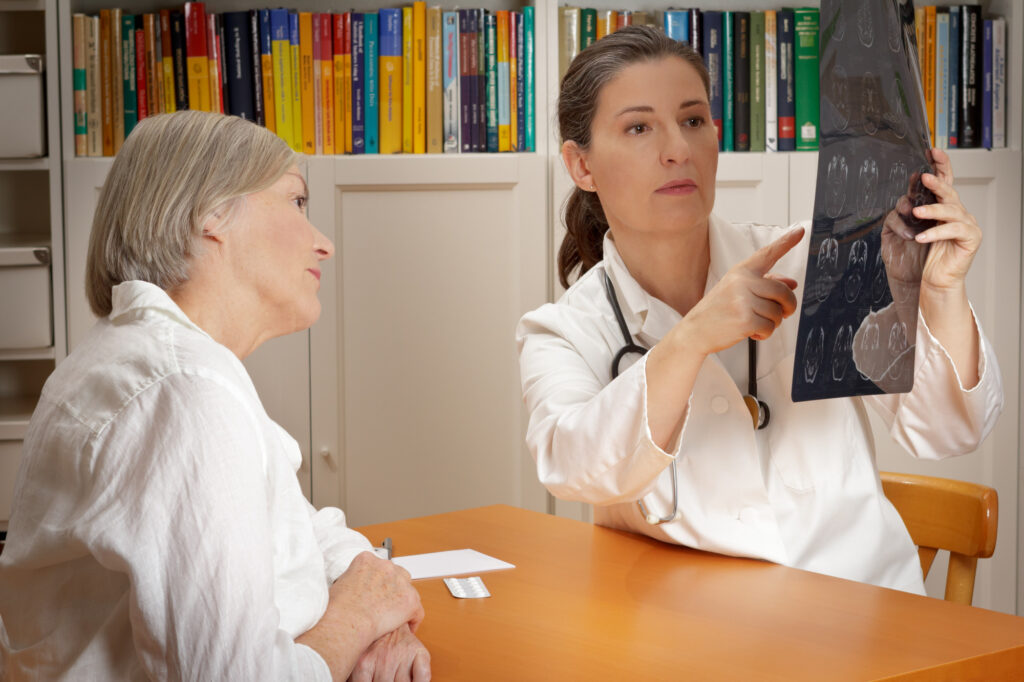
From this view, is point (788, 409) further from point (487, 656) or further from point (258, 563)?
point (258, 563)

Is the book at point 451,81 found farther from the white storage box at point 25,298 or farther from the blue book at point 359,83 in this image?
the white storage box at point 25,298

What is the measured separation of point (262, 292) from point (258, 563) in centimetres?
37

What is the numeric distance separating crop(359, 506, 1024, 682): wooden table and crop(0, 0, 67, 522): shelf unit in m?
1.63

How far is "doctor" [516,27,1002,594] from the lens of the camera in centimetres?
129

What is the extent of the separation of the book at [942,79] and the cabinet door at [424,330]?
1.05m

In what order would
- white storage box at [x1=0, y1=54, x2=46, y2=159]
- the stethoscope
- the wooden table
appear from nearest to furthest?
the wooden table
the stethoscope
white storage box at [x1=0, y1=54, x2=46, y2=159]

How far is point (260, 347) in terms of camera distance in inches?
101

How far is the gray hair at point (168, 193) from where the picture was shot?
1.05 metres

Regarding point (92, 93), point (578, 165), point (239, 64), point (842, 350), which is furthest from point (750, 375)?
point (92, 93)

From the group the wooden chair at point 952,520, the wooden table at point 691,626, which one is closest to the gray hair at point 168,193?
the wooden table at point 691,626

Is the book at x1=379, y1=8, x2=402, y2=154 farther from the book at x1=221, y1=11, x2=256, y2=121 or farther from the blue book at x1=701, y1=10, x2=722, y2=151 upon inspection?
the blue book at x1=701, y1=10, x2=722, y2=151

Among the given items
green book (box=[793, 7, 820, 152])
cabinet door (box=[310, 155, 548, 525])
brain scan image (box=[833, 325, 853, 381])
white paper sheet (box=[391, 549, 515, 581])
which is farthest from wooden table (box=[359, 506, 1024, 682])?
green book (box=[793, 7, 820, 152])

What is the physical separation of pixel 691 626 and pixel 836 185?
52 cm

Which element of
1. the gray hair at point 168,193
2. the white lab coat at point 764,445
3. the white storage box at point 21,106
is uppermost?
the white storage box at point 21,106
